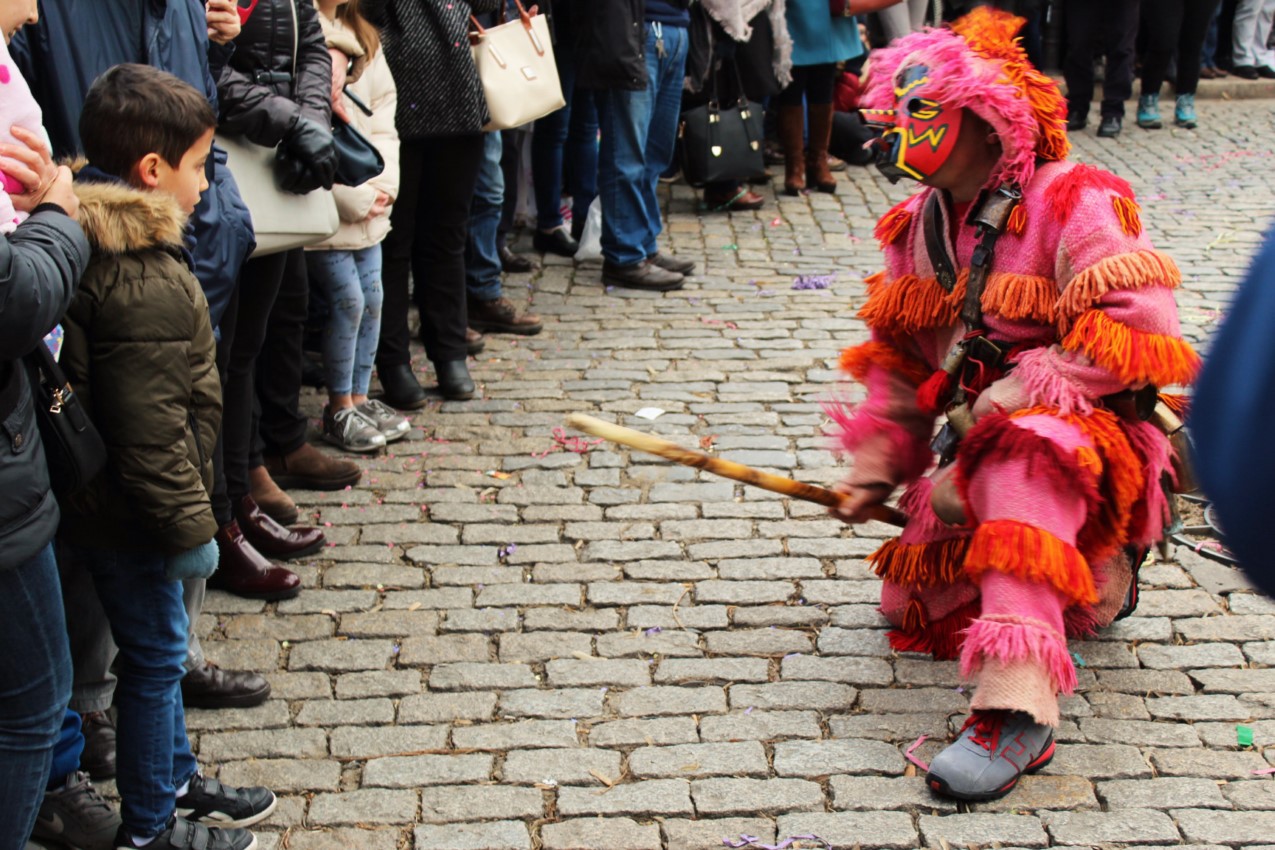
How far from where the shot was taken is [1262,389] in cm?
134

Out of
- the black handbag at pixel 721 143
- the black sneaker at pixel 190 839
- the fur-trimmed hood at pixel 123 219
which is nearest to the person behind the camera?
the fur-trimmed hood at pixel 123 219

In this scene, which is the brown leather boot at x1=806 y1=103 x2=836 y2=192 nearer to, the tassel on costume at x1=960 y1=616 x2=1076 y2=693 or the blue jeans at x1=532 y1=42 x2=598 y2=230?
the blue jeans at x1=532 y1=42 x2=598 y2=230

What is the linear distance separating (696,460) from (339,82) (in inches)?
85.4

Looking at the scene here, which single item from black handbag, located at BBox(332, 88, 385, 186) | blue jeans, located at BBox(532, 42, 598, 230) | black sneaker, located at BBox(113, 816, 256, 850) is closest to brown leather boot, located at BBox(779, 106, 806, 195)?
blue jeans, located at BBox(532, 42, 598, 230)

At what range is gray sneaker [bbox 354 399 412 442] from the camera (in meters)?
5.25

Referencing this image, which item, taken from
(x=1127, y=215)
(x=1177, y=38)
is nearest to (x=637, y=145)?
(x=1127, y=215)

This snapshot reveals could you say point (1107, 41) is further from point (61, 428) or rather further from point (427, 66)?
point (61, 428)

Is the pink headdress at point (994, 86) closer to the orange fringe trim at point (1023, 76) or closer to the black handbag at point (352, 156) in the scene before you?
the orange fringe trim at point (1023, 76)

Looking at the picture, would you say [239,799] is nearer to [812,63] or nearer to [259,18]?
[259,18]

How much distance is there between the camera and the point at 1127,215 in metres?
3.29

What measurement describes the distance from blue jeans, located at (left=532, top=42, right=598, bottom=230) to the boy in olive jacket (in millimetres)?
4609

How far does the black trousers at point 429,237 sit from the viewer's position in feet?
17.7

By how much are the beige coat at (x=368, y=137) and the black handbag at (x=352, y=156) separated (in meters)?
0.15

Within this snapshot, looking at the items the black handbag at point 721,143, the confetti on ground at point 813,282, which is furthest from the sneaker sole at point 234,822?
the black handbag at point 721,143
